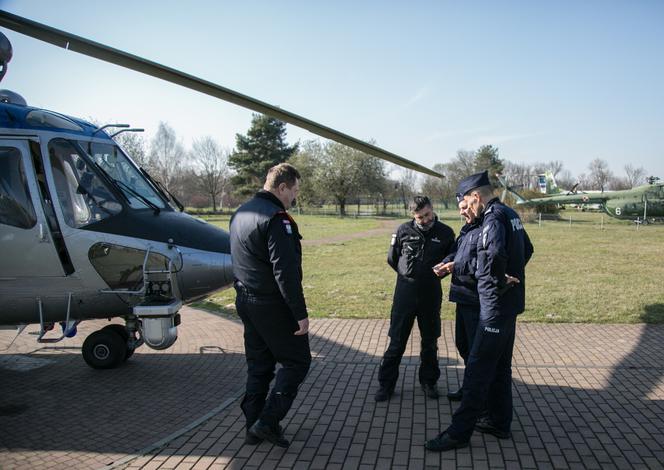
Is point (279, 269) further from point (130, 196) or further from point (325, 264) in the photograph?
point (325, 264)

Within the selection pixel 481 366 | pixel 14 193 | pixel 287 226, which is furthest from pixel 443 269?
pixel 14 193

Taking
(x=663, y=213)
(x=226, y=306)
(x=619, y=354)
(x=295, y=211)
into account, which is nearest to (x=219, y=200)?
(x=295, y=211)

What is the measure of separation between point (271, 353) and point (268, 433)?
61cm

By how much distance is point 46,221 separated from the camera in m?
5.02

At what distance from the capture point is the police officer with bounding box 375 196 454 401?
181 inches

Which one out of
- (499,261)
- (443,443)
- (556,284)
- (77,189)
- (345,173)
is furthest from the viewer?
(345,173)

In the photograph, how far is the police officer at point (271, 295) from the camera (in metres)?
3.53

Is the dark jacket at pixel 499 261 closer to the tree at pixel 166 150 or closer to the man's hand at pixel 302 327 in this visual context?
the man's hand at pixel 302 327

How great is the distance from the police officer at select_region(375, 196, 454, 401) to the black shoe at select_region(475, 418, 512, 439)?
0.75 metres

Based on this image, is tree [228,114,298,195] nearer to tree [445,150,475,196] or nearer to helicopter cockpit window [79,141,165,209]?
tree [445,150,475,196]

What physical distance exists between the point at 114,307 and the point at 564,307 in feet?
24.5

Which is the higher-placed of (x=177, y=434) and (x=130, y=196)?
(x=130, y=196)

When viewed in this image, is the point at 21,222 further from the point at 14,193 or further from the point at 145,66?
the point at 145,66

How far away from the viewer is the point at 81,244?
200 inches
